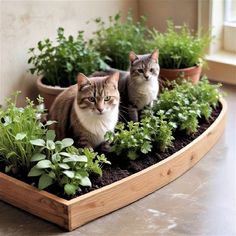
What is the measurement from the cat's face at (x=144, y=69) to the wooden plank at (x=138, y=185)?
1.24ft

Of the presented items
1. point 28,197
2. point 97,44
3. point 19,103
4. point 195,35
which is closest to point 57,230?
point 28,197

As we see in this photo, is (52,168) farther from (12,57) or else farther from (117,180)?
(12,57)

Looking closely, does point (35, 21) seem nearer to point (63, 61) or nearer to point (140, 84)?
point (63, 61)

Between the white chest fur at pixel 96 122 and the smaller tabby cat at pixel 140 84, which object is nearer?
the white chest fur at pixel 96 122

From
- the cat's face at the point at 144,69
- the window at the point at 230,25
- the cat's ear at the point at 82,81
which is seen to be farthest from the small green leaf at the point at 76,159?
the window at the point at 230,25

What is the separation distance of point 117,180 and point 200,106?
67 cm

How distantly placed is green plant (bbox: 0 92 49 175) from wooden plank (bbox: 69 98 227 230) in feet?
0.99

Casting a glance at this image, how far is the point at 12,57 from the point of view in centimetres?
306

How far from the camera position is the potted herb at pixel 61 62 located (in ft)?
10.0

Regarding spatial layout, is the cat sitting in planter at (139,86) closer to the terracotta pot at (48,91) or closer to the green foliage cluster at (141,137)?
the green foliage cluster at (141,137)

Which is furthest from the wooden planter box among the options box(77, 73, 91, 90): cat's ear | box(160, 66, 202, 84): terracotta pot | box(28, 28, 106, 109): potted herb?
box(28, 28, 106, 109): potted herb

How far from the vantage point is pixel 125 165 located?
2.38 meters

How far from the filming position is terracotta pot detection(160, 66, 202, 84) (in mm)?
3096

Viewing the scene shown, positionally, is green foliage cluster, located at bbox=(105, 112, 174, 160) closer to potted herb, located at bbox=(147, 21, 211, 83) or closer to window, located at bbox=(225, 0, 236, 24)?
potted herb, located at bbox=(147, 21, 211, 83)
